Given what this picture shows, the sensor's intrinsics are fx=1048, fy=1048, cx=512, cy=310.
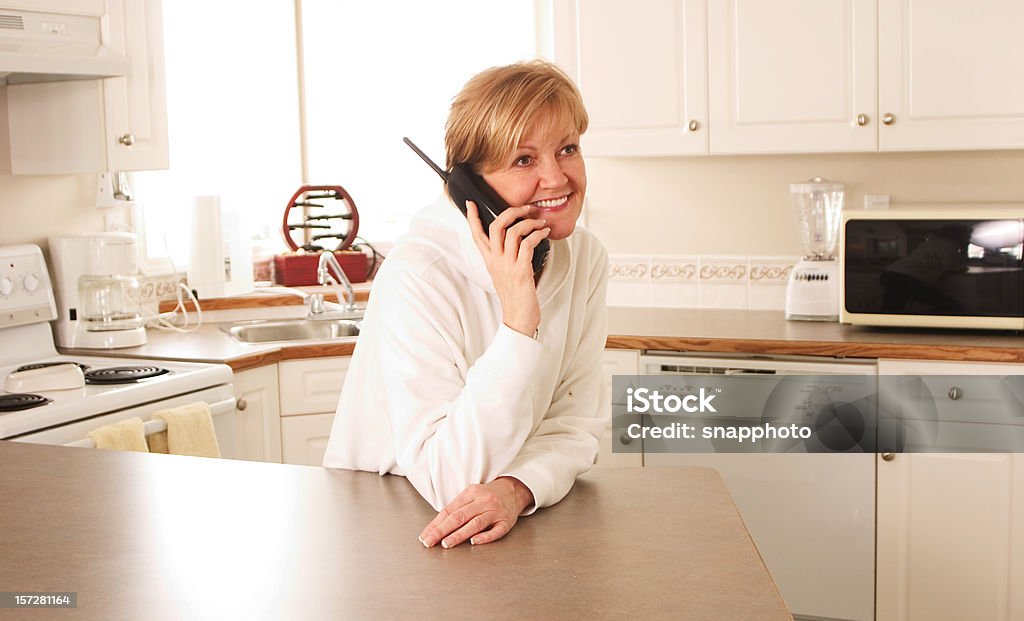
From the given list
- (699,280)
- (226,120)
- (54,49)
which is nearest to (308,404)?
(54,49)

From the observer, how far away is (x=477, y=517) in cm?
121

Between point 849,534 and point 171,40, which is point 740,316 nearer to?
point 849,534

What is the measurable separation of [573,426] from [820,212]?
2070mm

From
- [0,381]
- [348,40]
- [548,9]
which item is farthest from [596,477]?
[348,40]

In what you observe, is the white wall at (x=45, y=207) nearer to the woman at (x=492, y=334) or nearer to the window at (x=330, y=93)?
the window at (x=330, y=93)

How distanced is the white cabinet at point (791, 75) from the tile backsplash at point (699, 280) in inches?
20.0

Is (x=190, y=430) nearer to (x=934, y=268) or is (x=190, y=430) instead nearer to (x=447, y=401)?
(x=447, y=401)

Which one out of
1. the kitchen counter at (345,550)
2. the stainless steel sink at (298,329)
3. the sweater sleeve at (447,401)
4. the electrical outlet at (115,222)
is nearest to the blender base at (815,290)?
the stainless steel sink at (298,329)

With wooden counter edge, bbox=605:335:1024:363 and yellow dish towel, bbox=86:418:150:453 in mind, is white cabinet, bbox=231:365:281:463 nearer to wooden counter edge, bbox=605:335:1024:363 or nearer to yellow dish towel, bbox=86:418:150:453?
yellow dish towel, bbox=86:418:150:453

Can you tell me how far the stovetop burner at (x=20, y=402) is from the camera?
233cm

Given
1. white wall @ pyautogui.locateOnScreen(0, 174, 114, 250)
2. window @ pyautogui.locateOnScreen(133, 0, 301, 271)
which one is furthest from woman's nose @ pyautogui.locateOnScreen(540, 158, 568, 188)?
window @ pyautogui.locateOnScreen(133, 0, 301, 271)

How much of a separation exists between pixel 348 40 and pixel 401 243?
9.17ft

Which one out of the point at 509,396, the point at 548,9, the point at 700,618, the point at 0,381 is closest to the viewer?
the point at 700,618

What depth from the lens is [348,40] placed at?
13.6ft
